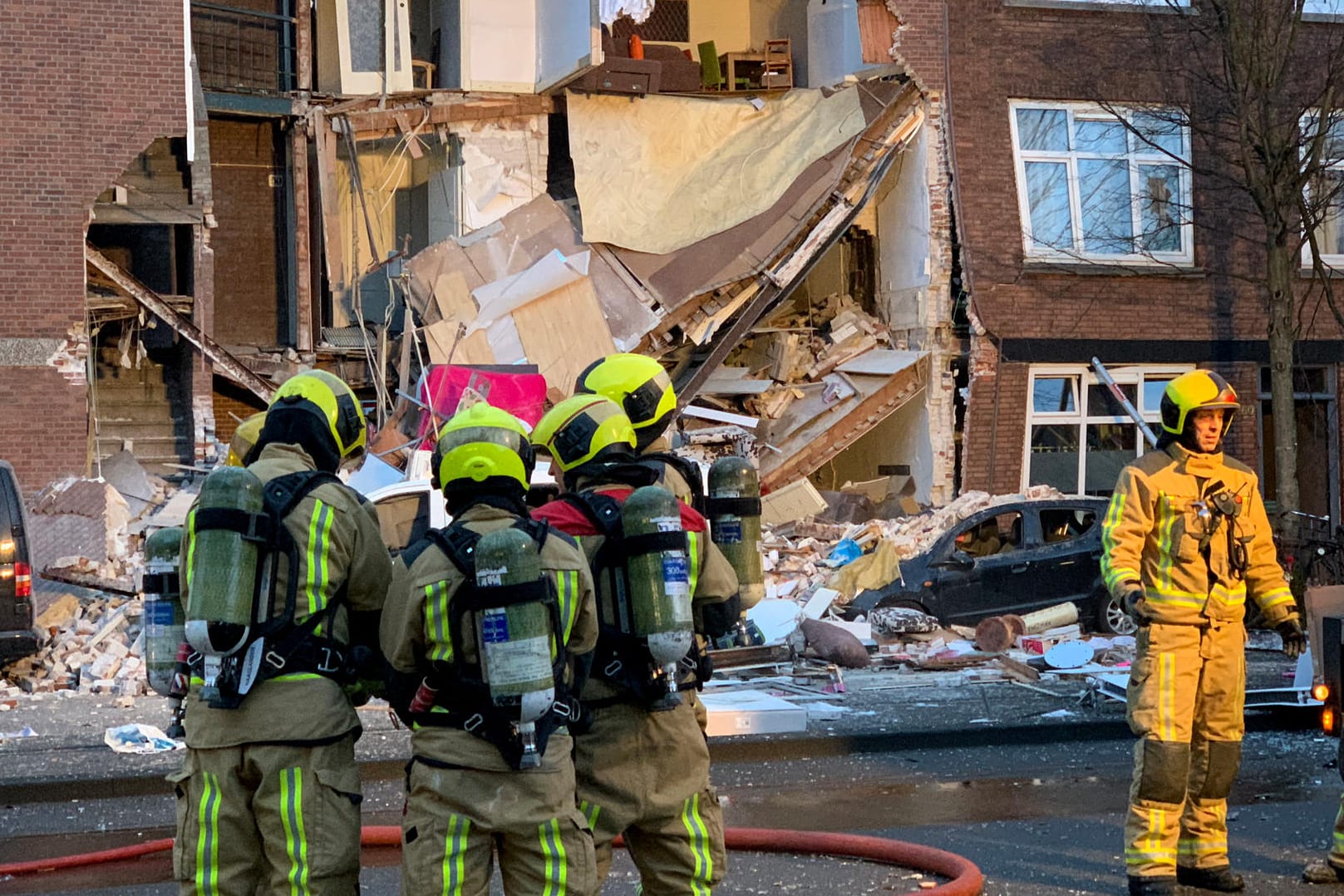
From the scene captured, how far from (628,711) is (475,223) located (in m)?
15.8

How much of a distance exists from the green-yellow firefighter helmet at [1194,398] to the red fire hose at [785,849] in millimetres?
2030

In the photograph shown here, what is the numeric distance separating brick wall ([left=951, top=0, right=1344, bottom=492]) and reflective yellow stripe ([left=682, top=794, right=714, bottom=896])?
15.5m

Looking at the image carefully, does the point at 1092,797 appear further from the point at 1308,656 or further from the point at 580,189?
the point at 580,189

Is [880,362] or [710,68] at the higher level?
[710,68]

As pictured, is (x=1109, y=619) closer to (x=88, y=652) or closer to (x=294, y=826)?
(x=88, y=652)

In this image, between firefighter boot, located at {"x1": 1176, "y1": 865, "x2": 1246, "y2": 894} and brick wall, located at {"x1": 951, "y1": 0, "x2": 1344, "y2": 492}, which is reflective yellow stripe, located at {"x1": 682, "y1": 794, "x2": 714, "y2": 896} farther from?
brick wall, located at {"x1": 951, "y1": 0, "x2": 1344, "y2": 492}

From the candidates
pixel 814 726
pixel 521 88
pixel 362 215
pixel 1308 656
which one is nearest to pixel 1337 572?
pixel 1308 656

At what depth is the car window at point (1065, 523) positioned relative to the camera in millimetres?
15781

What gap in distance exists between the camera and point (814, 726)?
11.0 meters

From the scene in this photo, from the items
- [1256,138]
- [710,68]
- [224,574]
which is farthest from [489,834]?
[710,68]

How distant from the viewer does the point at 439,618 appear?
4.54 metres

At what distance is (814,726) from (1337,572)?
7.73 m

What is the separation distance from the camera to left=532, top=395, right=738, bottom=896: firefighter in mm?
5027

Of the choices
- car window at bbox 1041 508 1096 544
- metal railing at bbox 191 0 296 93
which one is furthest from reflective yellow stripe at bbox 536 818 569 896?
metal railing at bbox 191 0 296 93
